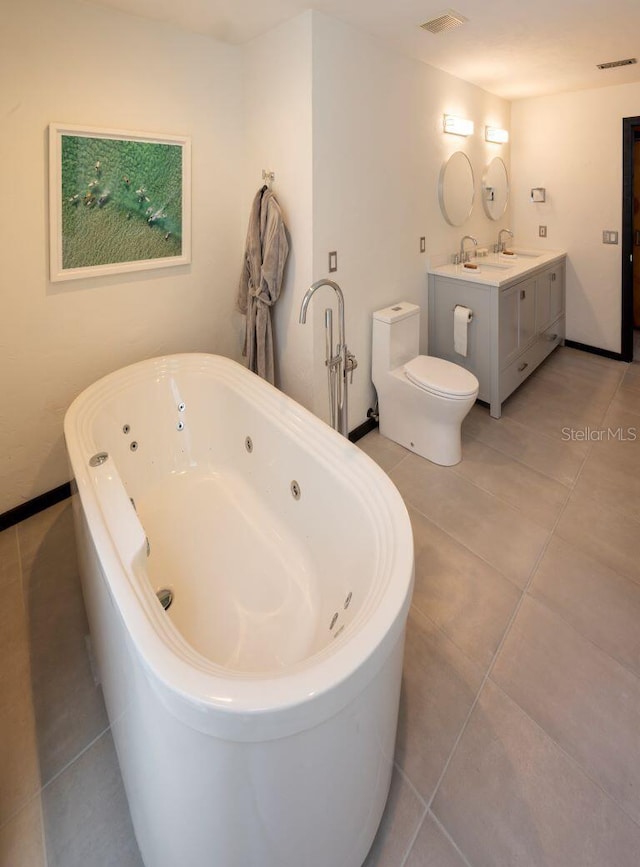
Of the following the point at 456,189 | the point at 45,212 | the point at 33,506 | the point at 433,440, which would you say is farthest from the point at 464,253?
the point at 33,506

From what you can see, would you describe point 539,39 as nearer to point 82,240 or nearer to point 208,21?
point 208,21

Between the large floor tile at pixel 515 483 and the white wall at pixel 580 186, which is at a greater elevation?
the white wall at pixel 580 186

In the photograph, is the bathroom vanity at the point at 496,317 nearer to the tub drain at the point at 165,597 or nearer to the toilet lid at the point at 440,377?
the toilet lid at the point at 440,377

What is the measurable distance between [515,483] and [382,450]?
0.81m

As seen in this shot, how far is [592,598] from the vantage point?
1808 millimetres

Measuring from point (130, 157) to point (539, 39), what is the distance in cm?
241

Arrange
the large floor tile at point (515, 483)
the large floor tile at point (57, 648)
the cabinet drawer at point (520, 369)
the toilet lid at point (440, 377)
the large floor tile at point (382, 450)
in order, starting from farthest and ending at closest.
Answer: the cabinet drawer at point (520, 369)
the large floor tile at point (382, 450)
the toilet lid at point (440, 377)
the large floor tile at point (515, 483)
the large floor tile at point (57, 648)

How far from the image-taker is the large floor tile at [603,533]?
6.53 feet

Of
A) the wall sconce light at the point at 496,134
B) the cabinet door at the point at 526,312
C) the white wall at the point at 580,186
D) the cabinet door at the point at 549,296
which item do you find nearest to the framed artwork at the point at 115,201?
the cabinet door at the point at 526,312

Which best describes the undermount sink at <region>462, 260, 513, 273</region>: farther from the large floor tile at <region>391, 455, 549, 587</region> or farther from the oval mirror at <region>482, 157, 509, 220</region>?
the large floor tile at <region>391, 455, 549, 587</region>

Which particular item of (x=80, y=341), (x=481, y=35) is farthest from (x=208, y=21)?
(x=80, y=341)

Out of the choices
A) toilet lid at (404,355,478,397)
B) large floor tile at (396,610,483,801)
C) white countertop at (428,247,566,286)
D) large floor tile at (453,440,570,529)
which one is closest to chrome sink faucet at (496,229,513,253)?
white countertop at (428,247,566,286)

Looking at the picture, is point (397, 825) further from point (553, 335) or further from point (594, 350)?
point (594, 350)

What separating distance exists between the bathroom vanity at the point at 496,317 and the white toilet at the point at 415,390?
0.42 meters
